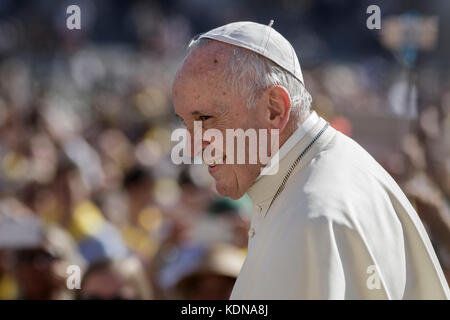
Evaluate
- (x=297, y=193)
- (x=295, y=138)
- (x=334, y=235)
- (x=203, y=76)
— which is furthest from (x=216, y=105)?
(x=334, y=235)

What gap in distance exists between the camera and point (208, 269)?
3.97m

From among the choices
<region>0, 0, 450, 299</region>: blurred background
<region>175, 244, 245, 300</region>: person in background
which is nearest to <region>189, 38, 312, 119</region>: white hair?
<region>0, 0, 450, 299</region>: blurred background

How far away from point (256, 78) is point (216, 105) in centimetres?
14

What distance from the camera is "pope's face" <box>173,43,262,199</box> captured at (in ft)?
8.27

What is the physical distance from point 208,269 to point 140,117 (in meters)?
7.55

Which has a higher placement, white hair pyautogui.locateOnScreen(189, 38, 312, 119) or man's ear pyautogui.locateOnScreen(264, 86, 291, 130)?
white hair pyautogui.locateOnScreen(189, 38, 312, 119)

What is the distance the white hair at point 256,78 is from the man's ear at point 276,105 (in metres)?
0.02

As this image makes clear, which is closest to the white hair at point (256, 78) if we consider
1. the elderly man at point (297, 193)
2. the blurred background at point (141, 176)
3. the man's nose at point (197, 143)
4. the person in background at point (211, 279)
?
the elderly man at point (297, 193)

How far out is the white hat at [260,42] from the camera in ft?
8.49

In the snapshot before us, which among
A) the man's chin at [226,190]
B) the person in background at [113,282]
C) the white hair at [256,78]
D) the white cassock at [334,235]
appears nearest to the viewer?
the white cassock at [334,235]

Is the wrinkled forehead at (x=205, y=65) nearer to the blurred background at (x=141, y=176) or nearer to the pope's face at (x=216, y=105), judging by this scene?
the pope's face at (x=216, y=105)

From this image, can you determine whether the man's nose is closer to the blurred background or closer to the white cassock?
the white cassock

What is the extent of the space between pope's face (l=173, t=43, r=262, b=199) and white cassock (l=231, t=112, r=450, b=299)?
0.28 ft

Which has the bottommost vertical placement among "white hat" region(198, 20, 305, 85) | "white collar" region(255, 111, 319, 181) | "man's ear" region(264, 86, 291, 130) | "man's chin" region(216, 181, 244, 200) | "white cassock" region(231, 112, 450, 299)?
"white cassock" region(231, 112, 450, 299)
